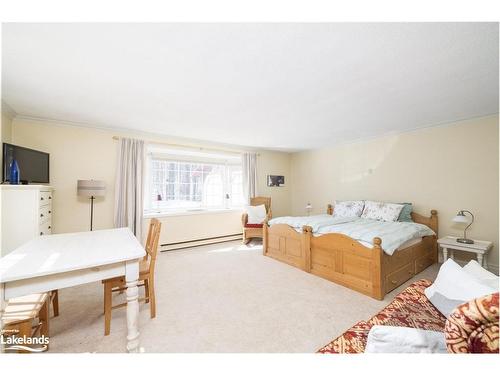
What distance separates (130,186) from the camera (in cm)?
357

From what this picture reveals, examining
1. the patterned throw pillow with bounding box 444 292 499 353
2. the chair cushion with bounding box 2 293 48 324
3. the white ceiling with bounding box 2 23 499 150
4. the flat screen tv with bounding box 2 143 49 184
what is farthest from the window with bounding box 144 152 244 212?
the patterned throw pillow with bounding box 444 292 499 353

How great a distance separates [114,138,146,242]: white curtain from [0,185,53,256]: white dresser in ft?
3.89

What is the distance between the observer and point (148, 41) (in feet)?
4.63

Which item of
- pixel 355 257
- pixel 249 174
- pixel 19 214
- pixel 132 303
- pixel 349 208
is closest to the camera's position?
pixel 132 303

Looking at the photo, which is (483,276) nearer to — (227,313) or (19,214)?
(227,313)

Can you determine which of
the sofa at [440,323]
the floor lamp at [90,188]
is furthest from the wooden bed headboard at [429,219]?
the floor lamp at [90,188]

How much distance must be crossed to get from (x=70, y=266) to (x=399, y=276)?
3.22m

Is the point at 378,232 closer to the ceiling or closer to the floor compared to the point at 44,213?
closer to the floor

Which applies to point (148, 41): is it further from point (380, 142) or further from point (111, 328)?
point (380, 142)

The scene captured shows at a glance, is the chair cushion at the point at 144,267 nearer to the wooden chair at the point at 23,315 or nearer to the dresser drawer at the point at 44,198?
the wooden chair at the point at 23,315

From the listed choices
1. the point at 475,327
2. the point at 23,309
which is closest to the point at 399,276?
the point at 475,327

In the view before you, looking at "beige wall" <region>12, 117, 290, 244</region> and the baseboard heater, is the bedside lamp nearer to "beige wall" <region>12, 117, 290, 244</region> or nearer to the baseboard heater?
the baseboard heater
